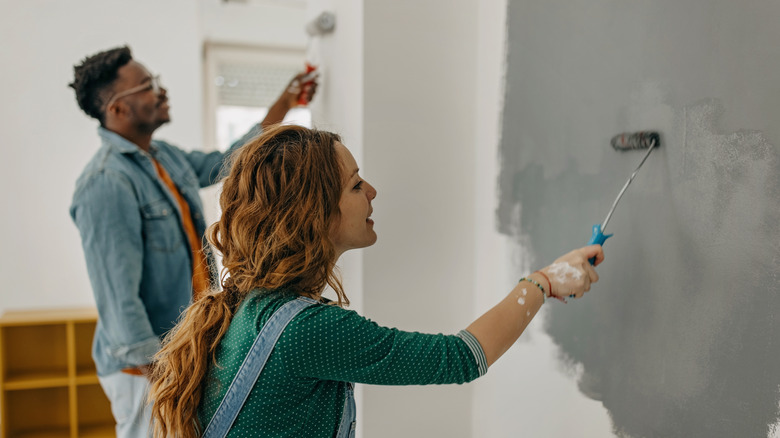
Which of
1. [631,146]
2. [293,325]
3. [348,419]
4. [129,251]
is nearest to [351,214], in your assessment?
[293,325]

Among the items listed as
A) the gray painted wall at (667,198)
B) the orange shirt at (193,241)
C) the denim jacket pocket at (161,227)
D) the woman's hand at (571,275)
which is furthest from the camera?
the orange shirt at (193,241)

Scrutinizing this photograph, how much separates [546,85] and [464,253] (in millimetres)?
484

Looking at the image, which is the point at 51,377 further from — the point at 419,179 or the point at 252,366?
the point at 252,366

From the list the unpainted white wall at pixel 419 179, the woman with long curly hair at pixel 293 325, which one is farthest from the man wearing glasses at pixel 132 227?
the woman with long curly hair at pixel 293 325

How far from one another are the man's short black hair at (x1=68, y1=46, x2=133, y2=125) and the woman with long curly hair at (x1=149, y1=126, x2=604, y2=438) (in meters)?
1.03

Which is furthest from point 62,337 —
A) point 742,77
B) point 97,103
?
point 742,77

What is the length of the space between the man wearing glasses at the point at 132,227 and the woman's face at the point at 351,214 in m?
0.62

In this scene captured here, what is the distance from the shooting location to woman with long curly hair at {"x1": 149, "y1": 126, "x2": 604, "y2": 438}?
885 mm

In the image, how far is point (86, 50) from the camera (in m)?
3.58

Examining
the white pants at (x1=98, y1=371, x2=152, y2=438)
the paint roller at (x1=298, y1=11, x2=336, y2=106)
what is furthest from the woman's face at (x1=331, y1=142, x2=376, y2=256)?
the white pants at (x1=98, y1=371, x2=152, y2=438)

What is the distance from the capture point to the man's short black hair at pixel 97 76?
5.85 ft

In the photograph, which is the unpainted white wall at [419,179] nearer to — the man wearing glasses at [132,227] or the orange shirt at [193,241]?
the man wearing glasses at [132,227]

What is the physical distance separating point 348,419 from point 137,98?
124cm

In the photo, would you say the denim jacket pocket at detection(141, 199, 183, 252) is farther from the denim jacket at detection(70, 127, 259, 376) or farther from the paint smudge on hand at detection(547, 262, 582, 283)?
the paint smudge on hand at detection(547, 262, 582, 283)
